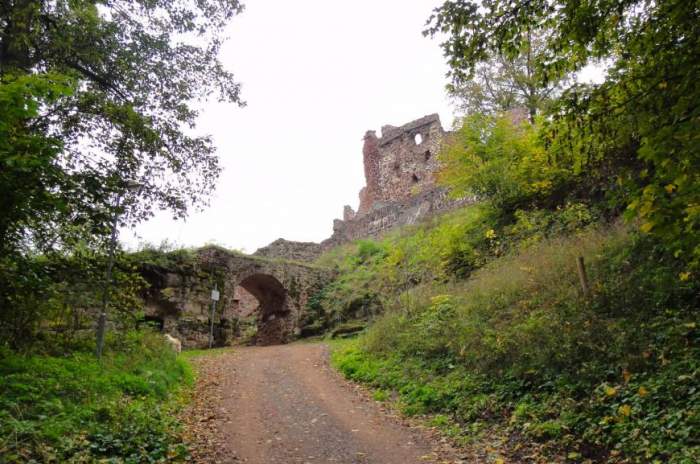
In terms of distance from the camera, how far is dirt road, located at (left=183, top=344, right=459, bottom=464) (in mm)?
6168

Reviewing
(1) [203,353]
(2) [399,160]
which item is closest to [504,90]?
(2) [399,160]

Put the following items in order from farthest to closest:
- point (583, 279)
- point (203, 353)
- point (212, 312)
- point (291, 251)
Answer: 1. point (291, 251)
2. point (212, 312)
3. point (203, 353)
4. point (583, 279)

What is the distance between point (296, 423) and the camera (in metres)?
7.70

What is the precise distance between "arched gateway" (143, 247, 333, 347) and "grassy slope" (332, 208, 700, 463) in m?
7.58

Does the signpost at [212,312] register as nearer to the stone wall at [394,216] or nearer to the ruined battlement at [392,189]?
the ruined battlement at [392,189]

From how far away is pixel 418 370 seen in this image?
921 cm

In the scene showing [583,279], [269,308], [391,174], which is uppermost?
[391,174]

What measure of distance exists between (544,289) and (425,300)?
12.6 ft

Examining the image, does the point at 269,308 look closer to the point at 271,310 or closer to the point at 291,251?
the point at 271,310

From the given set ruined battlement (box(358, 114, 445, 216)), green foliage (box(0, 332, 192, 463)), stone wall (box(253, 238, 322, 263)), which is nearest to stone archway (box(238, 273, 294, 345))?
stone wall (box(253, 238, 322, 263))

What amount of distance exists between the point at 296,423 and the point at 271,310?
13869 millimetres

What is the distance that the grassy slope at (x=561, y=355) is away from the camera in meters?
5.10

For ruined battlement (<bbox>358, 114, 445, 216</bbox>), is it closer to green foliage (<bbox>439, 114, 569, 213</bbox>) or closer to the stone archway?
the stone archway

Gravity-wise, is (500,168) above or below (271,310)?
above
